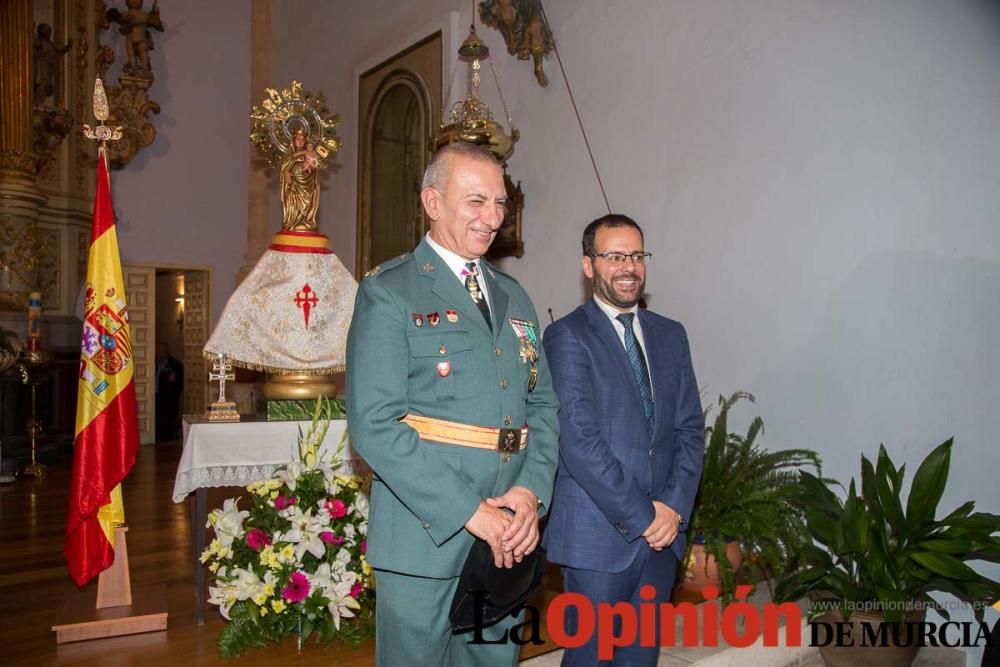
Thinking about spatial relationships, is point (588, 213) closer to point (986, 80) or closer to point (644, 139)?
point (644, 139)

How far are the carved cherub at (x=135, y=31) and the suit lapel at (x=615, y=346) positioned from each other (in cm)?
897

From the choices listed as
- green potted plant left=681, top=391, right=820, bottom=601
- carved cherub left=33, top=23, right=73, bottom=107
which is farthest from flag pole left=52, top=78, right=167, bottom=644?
carved cherub left=33, top=23, right=73, bottom=107

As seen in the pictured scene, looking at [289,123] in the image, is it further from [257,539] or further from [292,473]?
[257,539]

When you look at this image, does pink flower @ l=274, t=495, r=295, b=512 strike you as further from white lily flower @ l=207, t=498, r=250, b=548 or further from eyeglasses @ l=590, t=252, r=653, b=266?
eyeglasses @ l=590, t=252, r=653, b=266

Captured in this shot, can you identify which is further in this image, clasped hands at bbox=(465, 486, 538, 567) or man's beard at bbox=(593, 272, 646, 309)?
man's beard at bbox=(593, 272, 646, 309)

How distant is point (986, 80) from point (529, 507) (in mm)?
2824

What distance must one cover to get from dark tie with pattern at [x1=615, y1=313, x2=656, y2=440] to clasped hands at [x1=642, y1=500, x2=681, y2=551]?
0.22 m

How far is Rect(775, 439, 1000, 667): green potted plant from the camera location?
2.74m

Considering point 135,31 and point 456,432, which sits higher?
point 135,31

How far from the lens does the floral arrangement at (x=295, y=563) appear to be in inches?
109

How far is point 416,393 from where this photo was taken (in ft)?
5.62

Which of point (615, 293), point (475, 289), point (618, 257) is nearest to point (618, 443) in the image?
point (615, 293)

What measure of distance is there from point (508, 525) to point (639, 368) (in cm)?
82

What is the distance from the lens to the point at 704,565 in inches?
134
